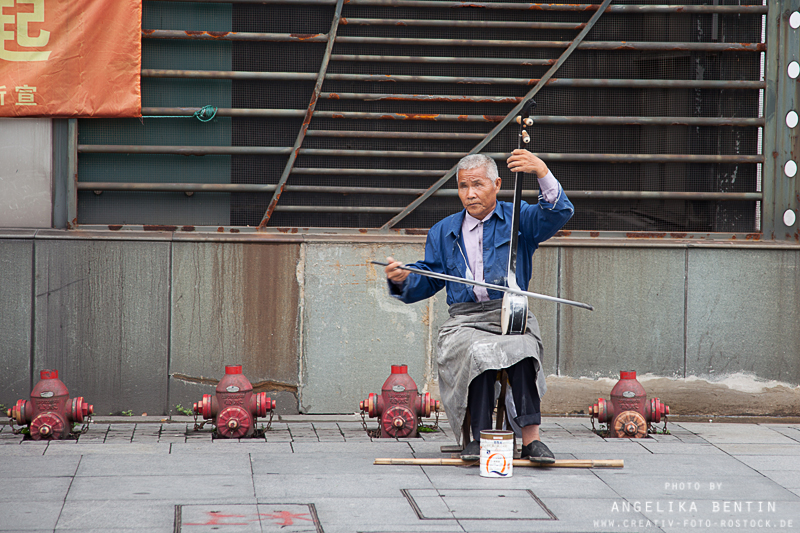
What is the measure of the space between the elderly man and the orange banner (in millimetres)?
2989

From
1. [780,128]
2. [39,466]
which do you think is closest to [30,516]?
[39,466]

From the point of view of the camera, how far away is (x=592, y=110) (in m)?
6.76

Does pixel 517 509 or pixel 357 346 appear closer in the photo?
pixel 517 509

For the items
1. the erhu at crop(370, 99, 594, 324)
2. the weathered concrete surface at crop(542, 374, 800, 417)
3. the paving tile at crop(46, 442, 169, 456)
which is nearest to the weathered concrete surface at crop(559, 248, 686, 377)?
the weathered concrete surface at crop(542, 374, 800, 417)

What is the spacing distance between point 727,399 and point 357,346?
289cm

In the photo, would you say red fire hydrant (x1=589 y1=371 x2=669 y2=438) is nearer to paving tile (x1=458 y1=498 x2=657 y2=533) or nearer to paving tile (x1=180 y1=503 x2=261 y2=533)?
paving tile (x1=458 y1=498 x2=657 y2=533)

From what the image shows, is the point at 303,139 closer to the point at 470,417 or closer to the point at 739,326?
the point at 470,417

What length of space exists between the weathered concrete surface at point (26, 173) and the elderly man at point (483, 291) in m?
3.13

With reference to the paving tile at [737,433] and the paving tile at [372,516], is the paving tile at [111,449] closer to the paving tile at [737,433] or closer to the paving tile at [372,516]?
the paving tile at [372,516]

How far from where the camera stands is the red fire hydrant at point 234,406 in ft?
17.7

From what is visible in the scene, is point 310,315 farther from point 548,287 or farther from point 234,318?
point 548,287

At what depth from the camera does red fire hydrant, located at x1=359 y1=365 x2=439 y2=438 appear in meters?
5.48

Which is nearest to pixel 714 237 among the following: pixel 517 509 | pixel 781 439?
pixel 781 439

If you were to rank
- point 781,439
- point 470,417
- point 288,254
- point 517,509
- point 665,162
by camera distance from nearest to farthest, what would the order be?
point 517,509
point 470,417
point 781,439
point 288,254
point 665,162
